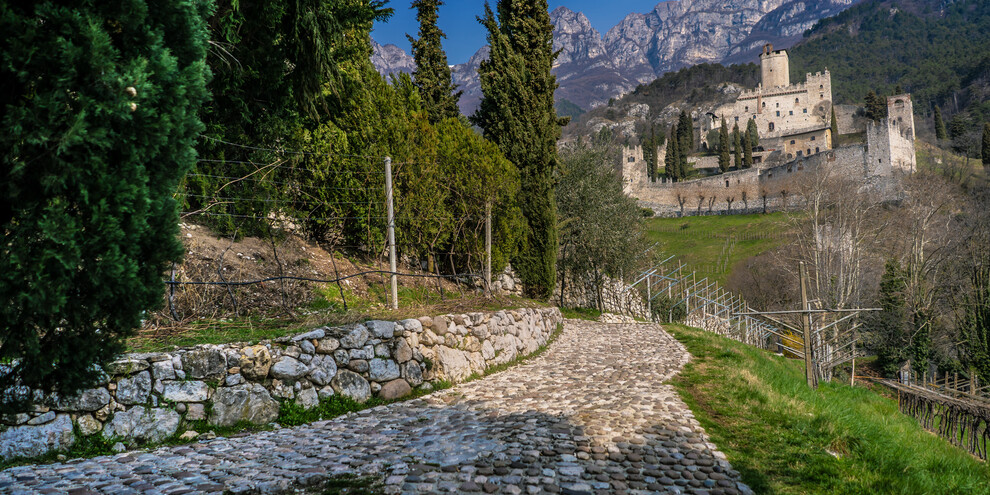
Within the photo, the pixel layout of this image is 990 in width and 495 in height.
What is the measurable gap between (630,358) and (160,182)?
28.8 feet

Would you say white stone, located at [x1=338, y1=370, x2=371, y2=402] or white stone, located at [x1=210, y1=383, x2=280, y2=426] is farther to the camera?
white stone, located at [x1=338, y1=370, x2=371, y2=402]

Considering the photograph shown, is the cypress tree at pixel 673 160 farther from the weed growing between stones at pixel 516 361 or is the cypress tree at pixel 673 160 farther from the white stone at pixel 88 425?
the white stone at pixel 88 425

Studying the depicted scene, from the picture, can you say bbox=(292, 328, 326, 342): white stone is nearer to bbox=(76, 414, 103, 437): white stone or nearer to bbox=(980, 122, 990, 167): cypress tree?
bbox=(76, 414, 103, 437): white stone

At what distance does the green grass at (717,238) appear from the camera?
163 ft

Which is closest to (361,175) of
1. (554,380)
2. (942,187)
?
(554,380)

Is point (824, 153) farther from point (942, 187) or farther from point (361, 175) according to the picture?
Answer: point (361, 175)

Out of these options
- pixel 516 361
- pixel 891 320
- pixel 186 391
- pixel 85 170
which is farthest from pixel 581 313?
pixel 891 320

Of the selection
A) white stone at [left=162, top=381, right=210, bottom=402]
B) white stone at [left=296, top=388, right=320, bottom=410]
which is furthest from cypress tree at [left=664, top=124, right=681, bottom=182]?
white stone at [left=162, top=381, right=210, bottom=402]

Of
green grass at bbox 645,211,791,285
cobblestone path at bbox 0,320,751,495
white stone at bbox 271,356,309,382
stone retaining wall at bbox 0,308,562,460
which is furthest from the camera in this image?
green grass at bbox 645,211,791,285

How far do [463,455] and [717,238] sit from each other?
195 feet

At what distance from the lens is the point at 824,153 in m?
64.8

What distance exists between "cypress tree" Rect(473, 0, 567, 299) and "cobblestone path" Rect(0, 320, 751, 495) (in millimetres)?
9523

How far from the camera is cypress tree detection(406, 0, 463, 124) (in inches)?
719

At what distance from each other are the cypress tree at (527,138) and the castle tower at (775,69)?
10902 cm
